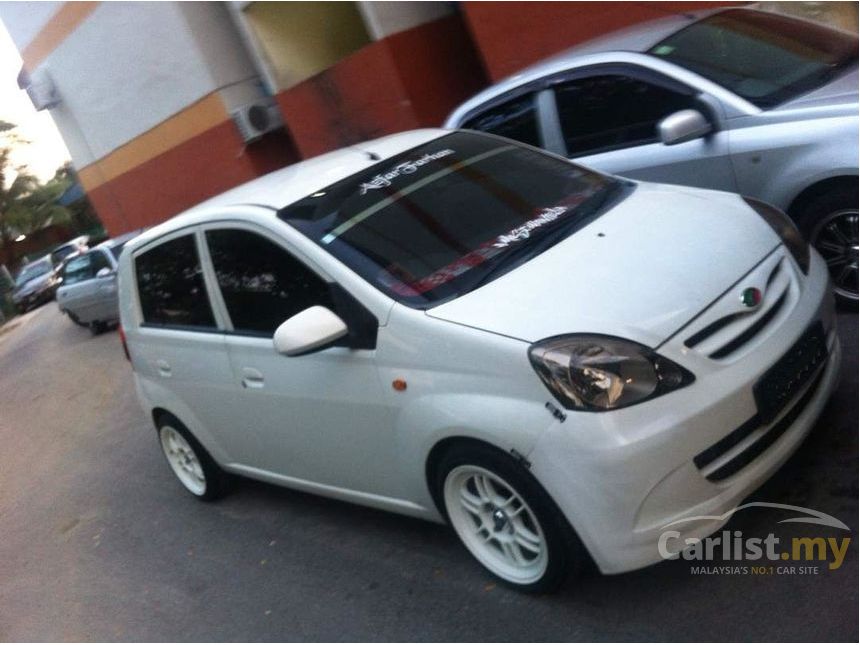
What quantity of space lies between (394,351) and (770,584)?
1.65m

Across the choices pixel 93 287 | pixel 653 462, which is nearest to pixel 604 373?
pixel 653 462

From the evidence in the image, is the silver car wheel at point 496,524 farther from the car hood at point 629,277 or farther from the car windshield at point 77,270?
the car windshield at point 77,270

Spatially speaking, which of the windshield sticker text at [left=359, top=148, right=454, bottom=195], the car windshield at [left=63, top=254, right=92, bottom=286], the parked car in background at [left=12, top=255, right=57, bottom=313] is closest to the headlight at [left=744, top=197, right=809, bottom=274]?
the windshield sticker text at [left=359, top=148, right=454, bottom=195]

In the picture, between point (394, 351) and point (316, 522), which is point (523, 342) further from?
point (316, 522)

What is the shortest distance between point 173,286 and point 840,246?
3720 millimetres

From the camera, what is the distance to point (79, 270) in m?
16.4

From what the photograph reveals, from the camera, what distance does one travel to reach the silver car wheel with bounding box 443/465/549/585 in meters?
3.67

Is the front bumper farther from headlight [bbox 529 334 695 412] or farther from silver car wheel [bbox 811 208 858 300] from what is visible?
silver car wheel [bbox 811 208 858 300]

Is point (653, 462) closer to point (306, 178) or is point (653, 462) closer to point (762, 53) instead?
point (306, 178)

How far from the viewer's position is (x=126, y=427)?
8727 millimetres

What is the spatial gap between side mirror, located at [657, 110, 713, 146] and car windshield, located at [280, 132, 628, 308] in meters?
0.74

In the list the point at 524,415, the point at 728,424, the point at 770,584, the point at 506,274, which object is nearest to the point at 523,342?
the point at 524,415

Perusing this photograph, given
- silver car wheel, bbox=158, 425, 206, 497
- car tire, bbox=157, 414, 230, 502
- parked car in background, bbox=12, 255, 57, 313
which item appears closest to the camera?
car tire, bbox=157, 414, 230, 502

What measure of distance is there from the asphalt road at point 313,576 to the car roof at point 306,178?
1.74 meters
